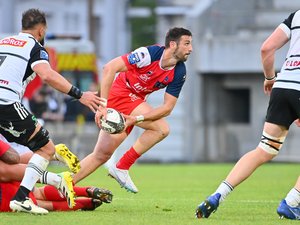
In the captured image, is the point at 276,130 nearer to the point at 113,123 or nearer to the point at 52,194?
the point at 113,123

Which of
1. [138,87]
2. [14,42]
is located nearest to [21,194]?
[14,42]

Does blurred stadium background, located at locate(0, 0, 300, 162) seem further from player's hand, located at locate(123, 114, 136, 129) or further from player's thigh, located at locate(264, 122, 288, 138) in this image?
player's thigh, located at locate(264, 122, 288, 138)

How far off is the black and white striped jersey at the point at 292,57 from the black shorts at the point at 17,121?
254 cm

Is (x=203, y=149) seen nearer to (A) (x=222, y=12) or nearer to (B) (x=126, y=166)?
(A) (x=222, y=12)

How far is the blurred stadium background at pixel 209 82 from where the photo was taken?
3412cm

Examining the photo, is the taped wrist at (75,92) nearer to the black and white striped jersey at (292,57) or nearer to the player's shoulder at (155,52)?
the black and white striped jersey at (292,57)

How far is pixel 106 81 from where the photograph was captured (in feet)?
44.0

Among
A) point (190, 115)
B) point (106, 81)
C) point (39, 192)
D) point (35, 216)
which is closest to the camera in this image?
point (35, 216)

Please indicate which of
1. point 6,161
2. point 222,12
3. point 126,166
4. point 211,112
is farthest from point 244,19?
point 6,161

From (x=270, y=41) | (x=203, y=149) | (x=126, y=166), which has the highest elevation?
(x=270, y=41)

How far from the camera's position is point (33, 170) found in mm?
11656

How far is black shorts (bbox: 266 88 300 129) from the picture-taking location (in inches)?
450

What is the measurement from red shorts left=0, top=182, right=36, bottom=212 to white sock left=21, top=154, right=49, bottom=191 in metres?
0.33

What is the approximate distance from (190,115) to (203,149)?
3.77 feet
